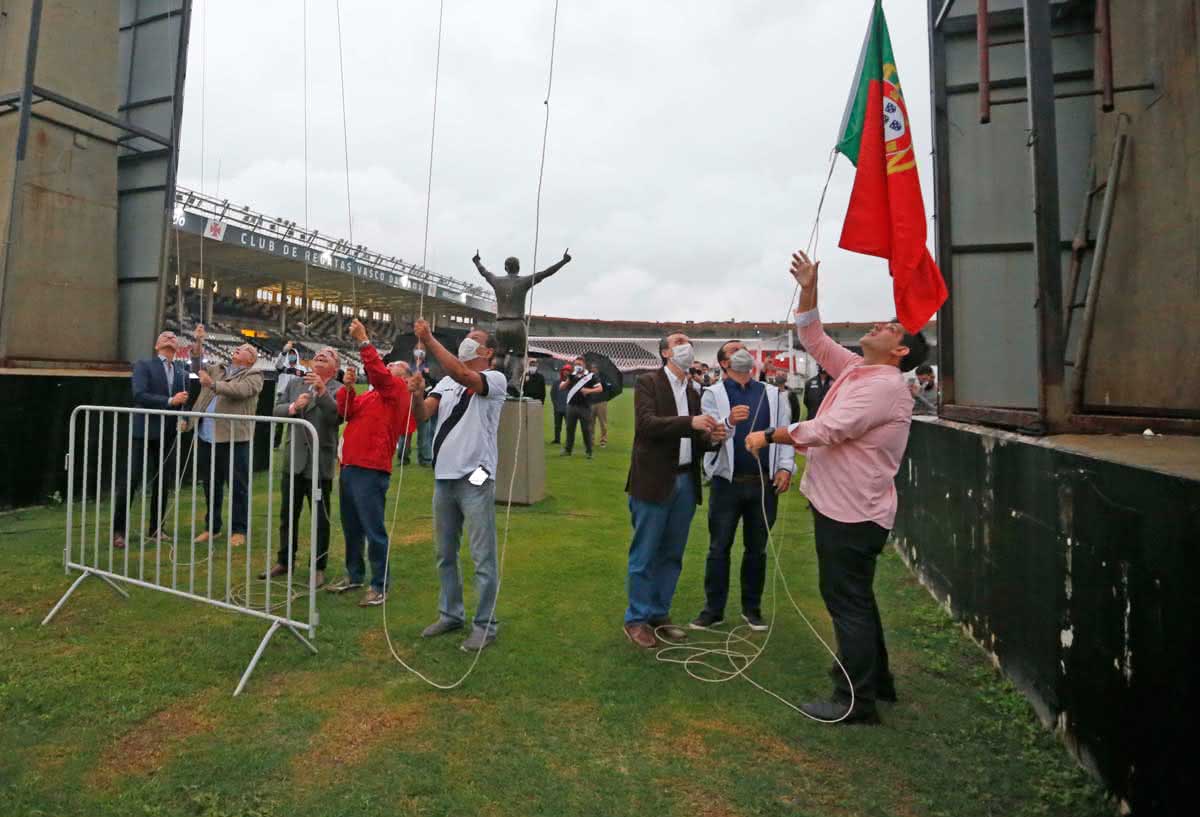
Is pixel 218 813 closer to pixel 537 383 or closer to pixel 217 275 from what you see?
pixel 537 383

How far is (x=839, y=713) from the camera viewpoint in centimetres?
334

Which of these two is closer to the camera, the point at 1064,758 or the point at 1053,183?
the point at 1064,758

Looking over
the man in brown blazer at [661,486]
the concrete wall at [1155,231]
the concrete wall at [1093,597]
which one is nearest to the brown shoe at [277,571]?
the man in brown blazer at [661,486]

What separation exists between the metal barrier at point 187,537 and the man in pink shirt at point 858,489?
102 inches

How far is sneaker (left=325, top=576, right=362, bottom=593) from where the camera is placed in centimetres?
516

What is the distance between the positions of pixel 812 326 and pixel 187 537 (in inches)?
237

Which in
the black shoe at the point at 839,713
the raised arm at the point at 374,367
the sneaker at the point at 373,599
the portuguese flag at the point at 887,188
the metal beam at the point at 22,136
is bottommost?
the black shoe at the point at 839,713

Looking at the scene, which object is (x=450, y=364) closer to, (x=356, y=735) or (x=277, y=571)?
(x=356, y=735)

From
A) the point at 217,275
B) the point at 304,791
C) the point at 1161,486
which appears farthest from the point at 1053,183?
the point at 217,275

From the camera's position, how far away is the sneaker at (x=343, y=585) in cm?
516

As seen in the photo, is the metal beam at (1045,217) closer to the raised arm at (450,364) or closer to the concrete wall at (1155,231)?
the concrete wall at (1155,231)

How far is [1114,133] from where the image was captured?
4.71 metres

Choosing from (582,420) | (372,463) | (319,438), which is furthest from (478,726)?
(582,420)

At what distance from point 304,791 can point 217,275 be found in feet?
130
